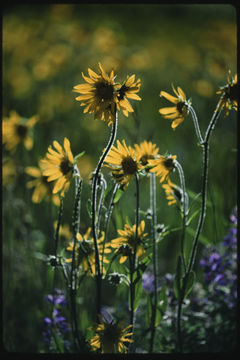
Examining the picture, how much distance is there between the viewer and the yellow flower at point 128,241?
2.44 ft

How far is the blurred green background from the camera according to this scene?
1185 mm

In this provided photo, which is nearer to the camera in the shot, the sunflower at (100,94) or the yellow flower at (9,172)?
the sunflower at (100,94)

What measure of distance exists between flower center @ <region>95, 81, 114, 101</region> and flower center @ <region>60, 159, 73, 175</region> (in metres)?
0.15

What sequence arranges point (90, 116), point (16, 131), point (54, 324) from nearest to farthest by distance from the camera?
point (54, 324) → point (16, 131) → point (90, 116)

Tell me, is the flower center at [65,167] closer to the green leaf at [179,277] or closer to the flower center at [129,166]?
the flower center at [129,166]

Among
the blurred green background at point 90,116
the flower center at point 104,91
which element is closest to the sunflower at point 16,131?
the blurred green background at point 90,116

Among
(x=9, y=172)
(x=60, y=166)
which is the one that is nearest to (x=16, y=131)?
(x=9, y=172)

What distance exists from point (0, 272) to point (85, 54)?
1602 millimetres

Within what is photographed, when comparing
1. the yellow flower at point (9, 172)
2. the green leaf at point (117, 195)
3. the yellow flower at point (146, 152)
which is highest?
the yellow flower at point (9, 172)

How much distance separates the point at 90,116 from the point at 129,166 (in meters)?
1.47

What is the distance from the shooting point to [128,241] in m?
0.76

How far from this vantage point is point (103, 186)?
78cm

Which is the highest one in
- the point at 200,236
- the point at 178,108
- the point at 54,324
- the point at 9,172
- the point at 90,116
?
the point at 90,116

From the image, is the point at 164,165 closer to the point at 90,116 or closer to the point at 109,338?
the point at 109,338
